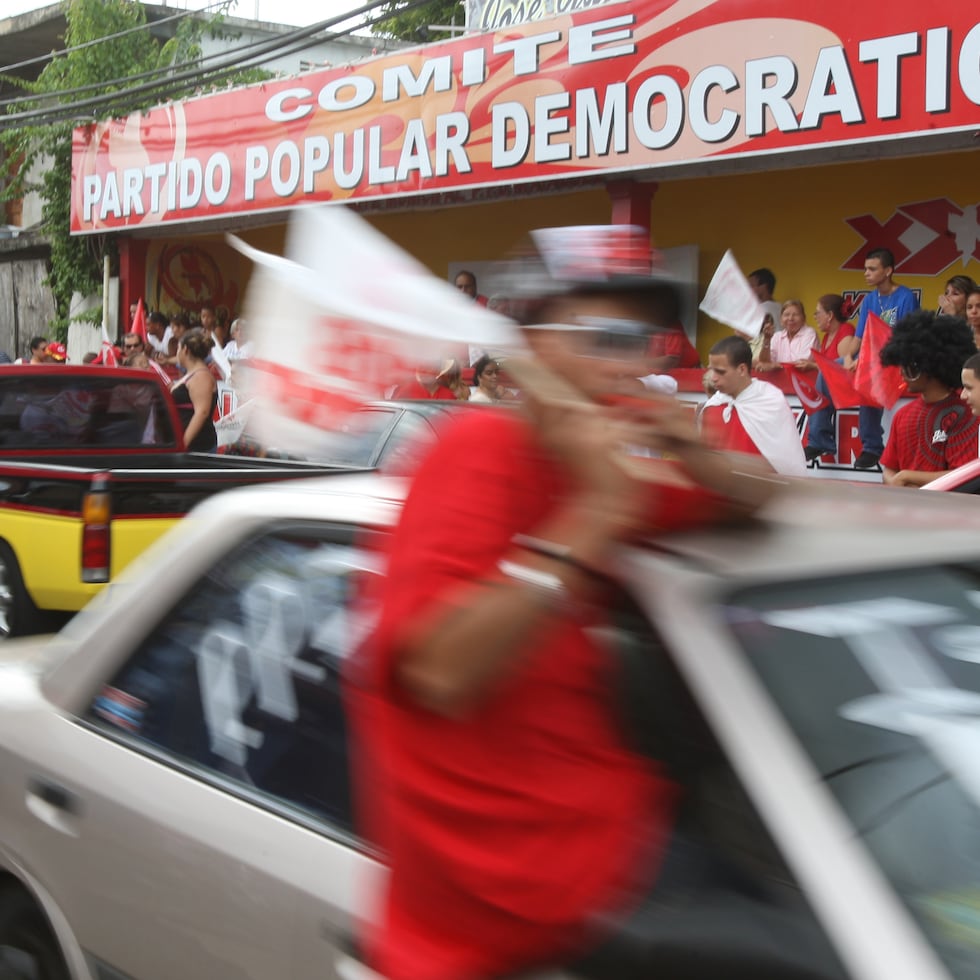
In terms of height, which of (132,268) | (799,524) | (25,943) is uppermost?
(132,268)

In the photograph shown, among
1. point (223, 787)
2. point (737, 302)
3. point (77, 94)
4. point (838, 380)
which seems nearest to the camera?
point (223, 787)

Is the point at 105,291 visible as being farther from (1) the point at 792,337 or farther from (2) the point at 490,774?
(2) the point at 490,774

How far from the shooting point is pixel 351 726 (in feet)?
7.13

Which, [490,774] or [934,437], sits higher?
[934,437]

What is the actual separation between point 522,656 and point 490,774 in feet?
0.53

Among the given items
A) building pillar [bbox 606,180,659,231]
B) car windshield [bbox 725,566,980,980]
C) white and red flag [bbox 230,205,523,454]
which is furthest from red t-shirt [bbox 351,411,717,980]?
building pillar [bbox 606,180,659,231]

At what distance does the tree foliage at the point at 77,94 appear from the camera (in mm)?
18516

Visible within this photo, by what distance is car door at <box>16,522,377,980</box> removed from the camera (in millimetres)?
2100

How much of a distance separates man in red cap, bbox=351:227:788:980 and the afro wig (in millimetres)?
4900

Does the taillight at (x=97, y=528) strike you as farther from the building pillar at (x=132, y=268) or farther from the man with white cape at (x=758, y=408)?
the building pillar at (x=132, y=268)

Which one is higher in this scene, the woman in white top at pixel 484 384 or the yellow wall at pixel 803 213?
the yellow wall at pixel 803 213

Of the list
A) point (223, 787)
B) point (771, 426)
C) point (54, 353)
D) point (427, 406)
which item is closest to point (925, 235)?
point (427, 406)

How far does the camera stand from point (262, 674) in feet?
7.76

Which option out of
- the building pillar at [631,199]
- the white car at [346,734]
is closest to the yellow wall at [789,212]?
the building pillar at [631,199]
